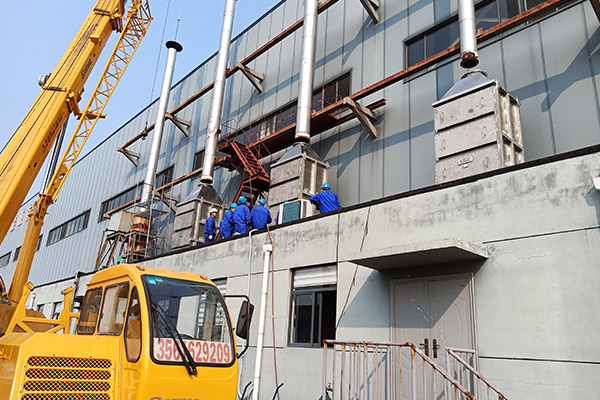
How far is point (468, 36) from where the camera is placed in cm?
1161

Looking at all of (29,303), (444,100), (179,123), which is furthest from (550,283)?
(29,303)

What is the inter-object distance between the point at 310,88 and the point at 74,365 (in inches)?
495

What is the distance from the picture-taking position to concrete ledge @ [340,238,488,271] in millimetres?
7410

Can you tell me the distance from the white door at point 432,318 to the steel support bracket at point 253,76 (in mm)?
13955

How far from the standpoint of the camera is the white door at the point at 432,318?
7887 millimetres

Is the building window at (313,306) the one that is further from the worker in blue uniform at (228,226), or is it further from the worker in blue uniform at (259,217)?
the worker in blue uniform at (228,226)

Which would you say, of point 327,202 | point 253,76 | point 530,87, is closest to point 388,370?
point 327,202

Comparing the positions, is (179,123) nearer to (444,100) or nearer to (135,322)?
(444,100)

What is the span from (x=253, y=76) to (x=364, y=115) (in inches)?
315

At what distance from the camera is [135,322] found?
5.38 metres

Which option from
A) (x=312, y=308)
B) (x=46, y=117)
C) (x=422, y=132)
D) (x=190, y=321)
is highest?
(x=422, y=132)

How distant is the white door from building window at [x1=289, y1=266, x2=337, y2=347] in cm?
199

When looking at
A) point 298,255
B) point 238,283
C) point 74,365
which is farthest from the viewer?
point 238,283

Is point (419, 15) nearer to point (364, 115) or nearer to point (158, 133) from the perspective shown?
point (364, 115)
